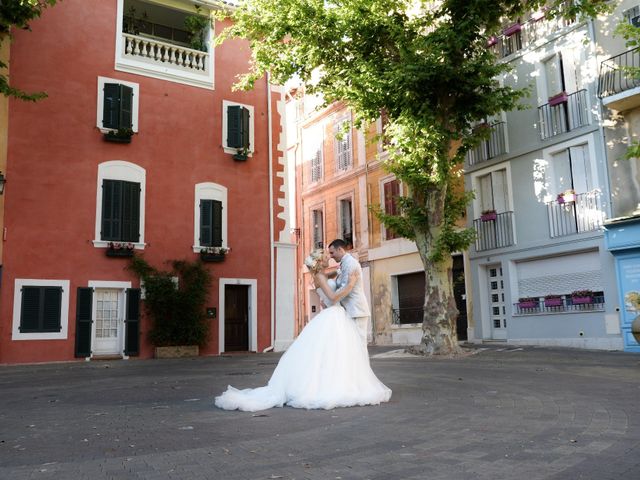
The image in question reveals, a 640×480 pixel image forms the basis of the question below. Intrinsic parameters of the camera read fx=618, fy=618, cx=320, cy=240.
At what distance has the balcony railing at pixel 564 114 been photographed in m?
18.9

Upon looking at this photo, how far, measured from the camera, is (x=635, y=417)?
582 cm

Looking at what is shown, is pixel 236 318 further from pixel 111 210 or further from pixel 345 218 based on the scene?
pixel 345 218

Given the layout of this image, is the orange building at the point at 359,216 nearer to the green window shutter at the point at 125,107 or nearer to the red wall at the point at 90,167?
the red wall at the point at 90,167

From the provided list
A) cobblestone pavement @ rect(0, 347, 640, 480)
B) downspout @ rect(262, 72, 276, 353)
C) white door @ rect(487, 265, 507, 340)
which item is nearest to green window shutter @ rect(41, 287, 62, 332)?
downspout @ rect(262, 72, 276, 353)

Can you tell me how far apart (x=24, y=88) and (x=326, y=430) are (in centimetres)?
1625

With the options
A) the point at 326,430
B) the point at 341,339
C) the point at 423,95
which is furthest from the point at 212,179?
the point at 326,430

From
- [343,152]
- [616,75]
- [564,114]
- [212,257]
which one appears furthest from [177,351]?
[616,75]

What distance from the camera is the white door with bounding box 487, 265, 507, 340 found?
21562 mm

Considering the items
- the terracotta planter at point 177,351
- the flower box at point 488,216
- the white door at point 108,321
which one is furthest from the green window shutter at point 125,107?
the flower box at point 488,216

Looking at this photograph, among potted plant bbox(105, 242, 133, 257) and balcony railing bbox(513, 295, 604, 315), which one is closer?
balcony railing bbox(513, 295, 604, 315)

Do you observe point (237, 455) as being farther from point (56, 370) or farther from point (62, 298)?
point (62, 298)

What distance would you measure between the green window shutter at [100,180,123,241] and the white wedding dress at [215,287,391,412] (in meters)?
12.6

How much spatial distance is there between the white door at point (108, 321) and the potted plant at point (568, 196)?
13.8 metres

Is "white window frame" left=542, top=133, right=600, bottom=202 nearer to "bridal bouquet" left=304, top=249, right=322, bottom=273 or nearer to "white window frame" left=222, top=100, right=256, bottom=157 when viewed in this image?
"white window frame" left=222, top=100, right=256, bottom=157
